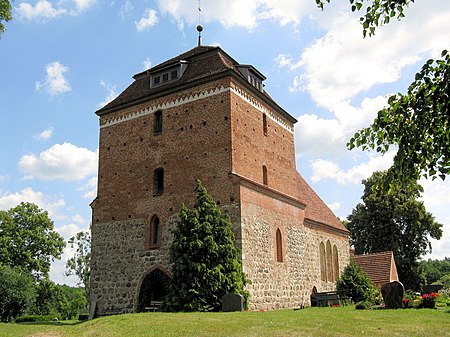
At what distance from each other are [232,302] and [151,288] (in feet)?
18.6

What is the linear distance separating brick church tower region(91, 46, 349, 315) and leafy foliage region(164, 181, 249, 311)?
3.40ft

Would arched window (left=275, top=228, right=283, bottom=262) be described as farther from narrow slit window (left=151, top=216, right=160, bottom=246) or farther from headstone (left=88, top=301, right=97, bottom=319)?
headstone (left=88, top=301, right=97, bottom=319)

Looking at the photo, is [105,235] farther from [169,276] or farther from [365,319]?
[365,319]

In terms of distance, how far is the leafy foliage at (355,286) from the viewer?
28750 mm

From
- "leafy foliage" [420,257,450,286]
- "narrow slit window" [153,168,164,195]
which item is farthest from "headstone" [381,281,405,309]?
"leafy foliage" [420,257,450,286]

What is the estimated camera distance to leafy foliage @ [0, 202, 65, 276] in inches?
1703

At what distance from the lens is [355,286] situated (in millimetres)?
29172

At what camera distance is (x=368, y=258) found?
3509 cm

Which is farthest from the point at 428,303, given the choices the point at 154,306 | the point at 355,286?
the point at 154,306

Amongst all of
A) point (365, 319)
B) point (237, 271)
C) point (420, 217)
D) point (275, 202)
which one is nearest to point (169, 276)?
point (237, 271)

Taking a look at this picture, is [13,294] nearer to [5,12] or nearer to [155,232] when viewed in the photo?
[155,232]

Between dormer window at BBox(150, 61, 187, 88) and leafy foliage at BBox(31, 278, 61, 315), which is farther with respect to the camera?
leafy foliage at BBox(31, 278, 61, 315)

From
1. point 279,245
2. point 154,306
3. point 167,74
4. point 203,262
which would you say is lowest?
point 154,306

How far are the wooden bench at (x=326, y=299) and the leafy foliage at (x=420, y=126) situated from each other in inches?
786
